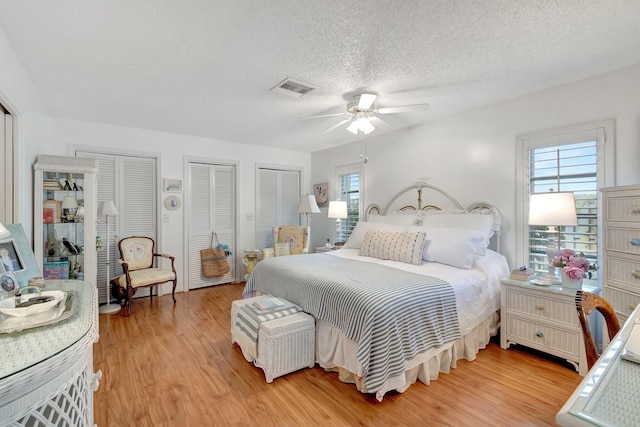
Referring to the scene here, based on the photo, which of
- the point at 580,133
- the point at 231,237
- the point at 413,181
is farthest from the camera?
the point at 231,237

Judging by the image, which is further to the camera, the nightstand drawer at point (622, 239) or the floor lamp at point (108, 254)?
the floor lamp at point (108, 254)

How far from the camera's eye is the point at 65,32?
1909 millimetres

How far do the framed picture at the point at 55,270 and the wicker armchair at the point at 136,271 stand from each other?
0.58 m

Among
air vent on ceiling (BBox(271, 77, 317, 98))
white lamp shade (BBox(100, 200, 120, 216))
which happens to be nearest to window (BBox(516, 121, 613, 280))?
air vent on ceiling (BBox(271, 77, 317, 98))

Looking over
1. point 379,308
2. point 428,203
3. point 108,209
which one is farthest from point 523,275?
point 108,209

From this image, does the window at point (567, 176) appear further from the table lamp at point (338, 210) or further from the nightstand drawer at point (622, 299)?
the table lamp at point (338, 210)

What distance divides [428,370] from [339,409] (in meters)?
0.72

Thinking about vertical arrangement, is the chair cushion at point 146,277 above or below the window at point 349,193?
below

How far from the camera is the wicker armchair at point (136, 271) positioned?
11.9 ft

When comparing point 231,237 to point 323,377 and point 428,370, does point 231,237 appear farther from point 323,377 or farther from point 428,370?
point 428,370

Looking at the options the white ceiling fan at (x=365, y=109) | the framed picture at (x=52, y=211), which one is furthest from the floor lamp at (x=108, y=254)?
the white ceiling fan at (x=365, y=109)

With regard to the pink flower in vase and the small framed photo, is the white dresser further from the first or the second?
the small framed photo

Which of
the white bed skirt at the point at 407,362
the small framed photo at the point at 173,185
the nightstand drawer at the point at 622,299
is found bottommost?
the white bed skirt at the point at 407,362

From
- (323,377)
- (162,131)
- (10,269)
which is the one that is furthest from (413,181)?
(10,269)
